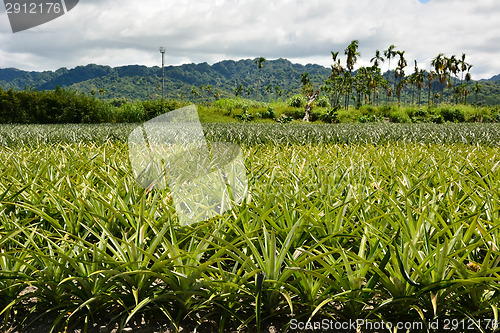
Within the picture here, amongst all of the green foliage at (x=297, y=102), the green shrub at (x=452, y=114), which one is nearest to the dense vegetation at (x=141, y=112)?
the green shrub at (x=452, y=114)

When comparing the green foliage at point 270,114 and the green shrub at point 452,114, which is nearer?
the green foliage at point 270,114

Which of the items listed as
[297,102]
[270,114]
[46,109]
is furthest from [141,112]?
[297,102]

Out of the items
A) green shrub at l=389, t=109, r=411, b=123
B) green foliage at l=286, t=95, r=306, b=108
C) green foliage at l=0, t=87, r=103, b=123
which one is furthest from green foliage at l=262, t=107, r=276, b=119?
green foliage at l=0, t=87, r=103, b=123

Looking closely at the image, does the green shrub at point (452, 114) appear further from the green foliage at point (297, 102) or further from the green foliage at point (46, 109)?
the green foliage at point (46, 109)

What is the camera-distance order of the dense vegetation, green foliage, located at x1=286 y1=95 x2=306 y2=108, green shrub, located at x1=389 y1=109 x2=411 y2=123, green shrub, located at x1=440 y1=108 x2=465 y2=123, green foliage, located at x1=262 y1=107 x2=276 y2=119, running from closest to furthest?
the dense vegetation, green foliage, located at x1=262 y1=107 x2=276 y2=119, green shrub, located at x1=389 y1=109 x2=411 y2=123, green shrub, located at x1=440 y1=108 x2=465 y2=123, green foliage, located at x1=286 y1=95 x2=306 y2=108

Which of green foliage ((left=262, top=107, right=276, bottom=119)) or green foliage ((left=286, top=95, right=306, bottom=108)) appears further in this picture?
green foliage ((left=286, top=95, right=306, bottom=108))

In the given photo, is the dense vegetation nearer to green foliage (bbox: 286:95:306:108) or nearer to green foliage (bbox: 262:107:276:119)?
green foliage (bbox: 262:107:276:119)

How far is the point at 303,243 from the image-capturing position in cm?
221

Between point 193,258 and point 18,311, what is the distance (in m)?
1.02

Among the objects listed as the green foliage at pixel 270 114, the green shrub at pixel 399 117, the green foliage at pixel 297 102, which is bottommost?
the green shrub at pixel 399 117

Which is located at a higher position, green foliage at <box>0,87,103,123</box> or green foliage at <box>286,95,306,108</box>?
green foliage at <box>286,95,306,108</box>

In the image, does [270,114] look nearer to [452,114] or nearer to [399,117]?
[399,117]

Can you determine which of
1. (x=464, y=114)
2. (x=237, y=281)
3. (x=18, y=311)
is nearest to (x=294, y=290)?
(x=237, y=281)

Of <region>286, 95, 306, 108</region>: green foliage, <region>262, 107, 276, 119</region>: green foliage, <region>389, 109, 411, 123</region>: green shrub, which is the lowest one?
<region>389, 109, 411, 123</region>: green shrub
